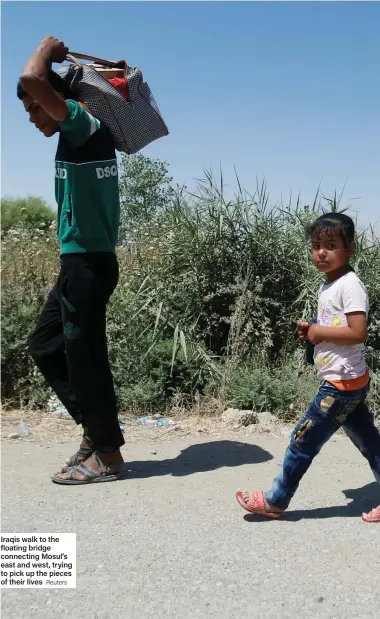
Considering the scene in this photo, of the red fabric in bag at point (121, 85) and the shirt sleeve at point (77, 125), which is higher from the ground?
the red fabric in bag at point (121, 85)

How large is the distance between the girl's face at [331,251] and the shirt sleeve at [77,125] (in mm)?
1299

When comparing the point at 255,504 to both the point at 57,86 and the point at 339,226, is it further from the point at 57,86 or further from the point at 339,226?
the point at 57,86

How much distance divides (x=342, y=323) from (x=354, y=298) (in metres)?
0.13

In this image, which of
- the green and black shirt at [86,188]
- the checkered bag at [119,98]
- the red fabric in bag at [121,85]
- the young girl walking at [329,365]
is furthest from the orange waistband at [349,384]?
the red fabric in bag at [121,85]

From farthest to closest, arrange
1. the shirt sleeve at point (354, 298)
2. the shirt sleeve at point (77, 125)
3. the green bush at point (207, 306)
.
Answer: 1. the green bush at point (207, 306)
2. the shirt sleeve at point (77, 125)
3. the shirt sleeve at point (354, 298)

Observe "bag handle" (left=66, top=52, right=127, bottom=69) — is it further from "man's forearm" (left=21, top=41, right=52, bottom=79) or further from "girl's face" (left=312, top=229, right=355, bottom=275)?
"girl's face" (left=312, top=229, right=355, bottom=275)

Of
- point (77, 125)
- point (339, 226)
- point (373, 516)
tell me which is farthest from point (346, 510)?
point (77, 125)

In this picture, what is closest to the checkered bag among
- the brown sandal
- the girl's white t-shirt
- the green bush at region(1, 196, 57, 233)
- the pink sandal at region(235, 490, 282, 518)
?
the girl's white t-shirt

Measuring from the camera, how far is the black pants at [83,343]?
3.40 m

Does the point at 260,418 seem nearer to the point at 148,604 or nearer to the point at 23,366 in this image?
the point at 23,366

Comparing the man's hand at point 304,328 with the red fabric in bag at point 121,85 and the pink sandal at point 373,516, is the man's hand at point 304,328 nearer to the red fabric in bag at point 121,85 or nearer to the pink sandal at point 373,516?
the pink sandal at point 373,516

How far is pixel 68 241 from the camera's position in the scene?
339cm

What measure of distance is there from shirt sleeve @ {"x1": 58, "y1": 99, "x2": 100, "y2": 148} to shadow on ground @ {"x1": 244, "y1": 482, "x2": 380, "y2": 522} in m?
2.08

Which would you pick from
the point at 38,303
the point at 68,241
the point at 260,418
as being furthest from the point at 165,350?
the point at 68,241
